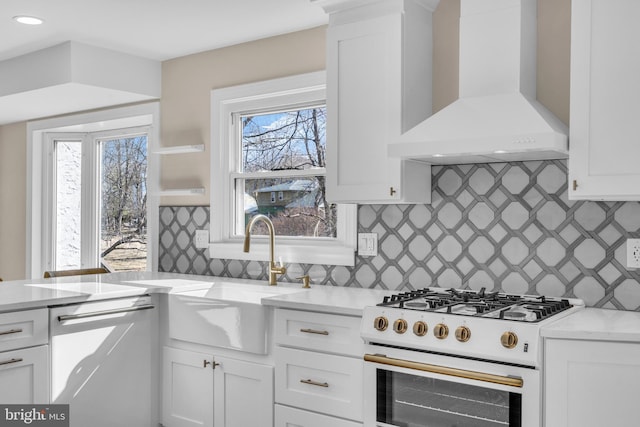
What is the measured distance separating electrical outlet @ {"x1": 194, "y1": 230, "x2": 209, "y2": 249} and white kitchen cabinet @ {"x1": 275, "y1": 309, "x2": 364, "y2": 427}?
1.34m

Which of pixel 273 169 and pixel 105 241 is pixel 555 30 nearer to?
pixel 273 169

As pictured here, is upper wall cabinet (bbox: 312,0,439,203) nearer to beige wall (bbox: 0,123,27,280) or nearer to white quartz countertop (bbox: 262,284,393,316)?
white quartz countertop (bbox: 262,284,393,316)

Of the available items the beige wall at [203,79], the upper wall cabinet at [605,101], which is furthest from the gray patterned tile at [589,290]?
the beige wall at [203,79]

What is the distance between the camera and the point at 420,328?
2.37 metres

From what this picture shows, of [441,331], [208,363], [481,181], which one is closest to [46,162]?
[208,363]

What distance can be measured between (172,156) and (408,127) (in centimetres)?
197

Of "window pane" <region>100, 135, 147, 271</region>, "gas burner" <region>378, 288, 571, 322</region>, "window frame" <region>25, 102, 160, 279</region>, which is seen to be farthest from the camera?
"window pane" <region>100, 135, 147, 271</region>

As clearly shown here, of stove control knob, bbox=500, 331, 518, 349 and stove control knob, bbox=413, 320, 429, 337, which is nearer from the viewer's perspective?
stove control knob, bbox=500, 331, 518, 349

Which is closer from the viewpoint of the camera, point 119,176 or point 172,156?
point 172,156

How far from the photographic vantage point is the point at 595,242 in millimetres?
2660

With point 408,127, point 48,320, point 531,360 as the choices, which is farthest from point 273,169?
point 531,360

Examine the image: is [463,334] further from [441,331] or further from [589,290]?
[589,290]

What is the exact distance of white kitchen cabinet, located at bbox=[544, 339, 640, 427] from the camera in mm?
2078

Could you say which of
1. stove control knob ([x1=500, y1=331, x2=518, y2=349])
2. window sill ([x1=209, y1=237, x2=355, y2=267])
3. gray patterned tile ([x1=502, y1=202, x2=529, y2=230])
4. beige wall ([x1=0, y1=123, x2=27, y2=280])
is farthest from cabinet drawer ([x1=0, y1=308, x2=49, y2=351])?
beige wall ([x1=0, y1=123, x2=27, y2=280])
